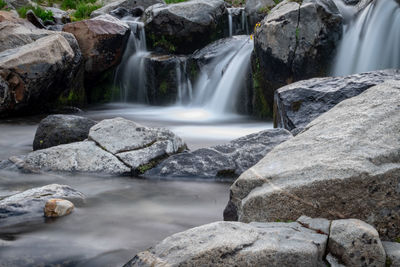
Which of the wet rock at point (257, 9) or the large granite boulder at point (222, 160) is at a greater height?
the wet rock at point (257, 9)

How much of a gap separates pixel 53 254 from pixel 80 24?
1030cm

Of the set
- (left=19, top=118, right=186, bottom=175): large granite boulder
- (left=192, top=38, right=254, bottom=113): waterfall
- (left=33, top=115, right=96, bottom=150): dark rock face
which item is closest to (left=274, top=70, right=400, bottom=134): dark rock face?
(left=19, top=118, right=186, bottom=175): large granite boulder

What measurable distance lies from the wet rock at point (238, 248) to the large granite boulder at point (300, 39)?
6944mm

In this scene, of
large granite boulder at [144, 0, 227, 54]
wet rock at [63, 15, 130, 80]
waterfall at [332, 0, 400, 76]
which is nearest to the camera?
waterfall at [332, 0, 400, 76]

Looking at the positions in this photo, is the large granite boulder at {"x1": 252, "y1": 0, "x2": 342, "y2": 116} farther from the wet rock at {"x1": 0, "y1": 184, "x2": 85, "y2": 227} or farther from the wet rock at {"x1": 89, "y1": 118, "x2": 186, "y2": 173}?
the wet rock at {"x1": 0, "y1": 184, "x2": 85, "y2": 227}

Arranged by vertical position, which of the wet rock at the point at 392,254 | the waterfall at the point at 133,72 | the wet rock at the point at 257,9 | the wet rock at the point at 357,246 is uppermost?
the wet rock at the point at 257,9

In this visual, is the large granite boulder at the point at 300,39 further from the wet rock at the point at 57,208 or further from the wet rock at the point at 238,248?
the wet rock at the point at 238,248

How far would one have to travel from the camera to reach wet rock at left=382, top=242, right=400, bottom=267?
224 cm

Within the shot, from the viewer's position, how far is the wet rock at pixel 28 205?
3.51 meters

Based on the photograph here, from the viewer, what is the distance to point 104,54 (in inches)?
500

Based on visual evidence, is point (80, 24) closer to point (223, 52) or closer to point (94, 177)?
point (223, 52)

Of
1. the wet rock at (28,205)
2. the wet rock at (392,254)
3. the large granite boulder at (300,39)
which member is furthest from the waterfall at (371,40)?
the wet rock at (392,254)

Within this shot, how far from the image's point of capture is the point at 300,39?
28.9 feet

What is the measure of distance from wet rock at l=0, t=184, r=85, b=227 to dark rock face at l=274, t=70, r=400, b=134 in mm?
3490
